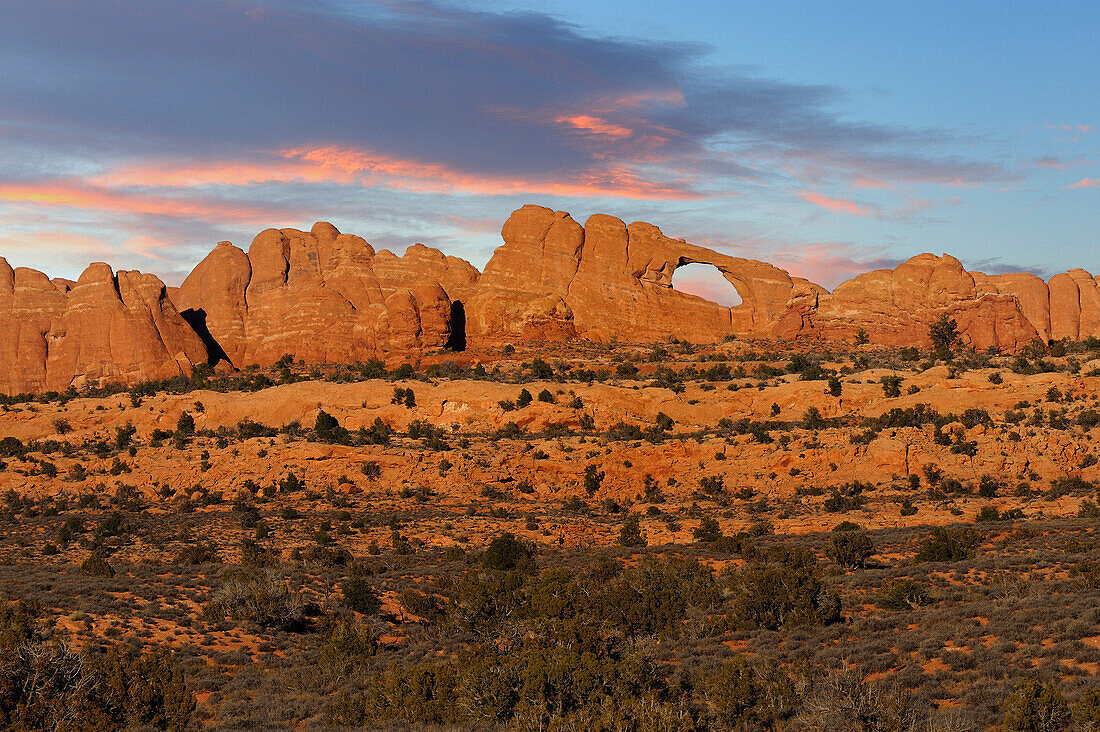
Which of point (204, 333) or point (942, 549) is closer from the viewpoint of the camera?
point (942, 549)

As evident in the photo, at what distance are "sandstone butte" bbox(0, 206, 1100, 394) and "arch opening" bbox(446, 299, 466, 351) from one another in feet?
0.53

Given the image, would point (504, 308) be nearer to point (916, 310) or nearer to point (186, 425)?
point (186, 425)

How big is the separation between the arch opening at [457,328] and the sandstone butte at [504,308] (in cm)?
16

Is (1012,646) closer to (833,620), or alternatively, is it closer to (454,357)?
(833,620)

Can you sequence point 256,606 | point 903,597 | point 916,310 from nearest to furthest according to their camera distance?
point 903,597, point 256,606, point 916,310

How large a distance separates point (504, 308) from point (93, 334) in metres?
33.4

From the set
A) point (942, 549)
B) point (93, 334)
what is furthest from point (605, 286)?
point (942, 549)

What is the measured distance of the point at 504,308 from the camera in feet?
274

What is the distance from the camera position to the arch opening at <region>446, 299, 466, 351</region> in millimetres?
81562

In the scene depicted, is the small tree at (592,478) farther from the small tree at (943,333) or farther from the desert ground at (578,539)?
the small tree at (943,333)

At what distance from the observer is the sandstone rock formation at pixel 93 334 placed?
82500 mm

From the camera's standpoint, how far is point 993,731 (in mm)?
17125

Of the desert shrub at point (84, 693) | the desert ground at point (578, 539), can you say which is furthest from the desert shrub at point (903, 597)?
the desert shrub at point (84, 693)

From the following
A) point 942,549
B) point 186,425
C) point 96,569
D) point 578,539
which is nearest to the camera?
point 942,549
